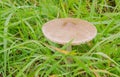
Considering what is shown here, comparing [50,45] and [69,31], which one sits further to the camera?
[50,45]

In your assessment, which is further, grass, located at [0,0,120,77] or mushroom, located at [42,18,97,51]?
grass, located at [0,0,120,77]

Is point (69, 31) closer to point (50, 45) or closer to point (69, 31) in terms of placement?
point (69, 31)

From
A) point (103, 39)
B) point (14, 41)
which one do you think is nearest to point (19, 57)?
point (14, 41)

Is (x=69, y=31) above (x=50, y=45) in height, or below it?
above

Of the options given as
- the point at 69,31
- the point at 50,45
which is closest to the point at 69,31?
the point at 69,31

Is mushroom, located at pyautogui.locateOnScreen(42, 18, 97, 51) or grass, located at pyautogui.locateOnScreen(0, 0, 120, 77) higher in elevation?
mushroom, located at pyautogui.locateOnScreen(42, 18, 97, 51)

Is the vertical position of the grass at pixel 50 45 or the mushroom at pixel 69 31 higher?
the mushroom at pixel 69 31
